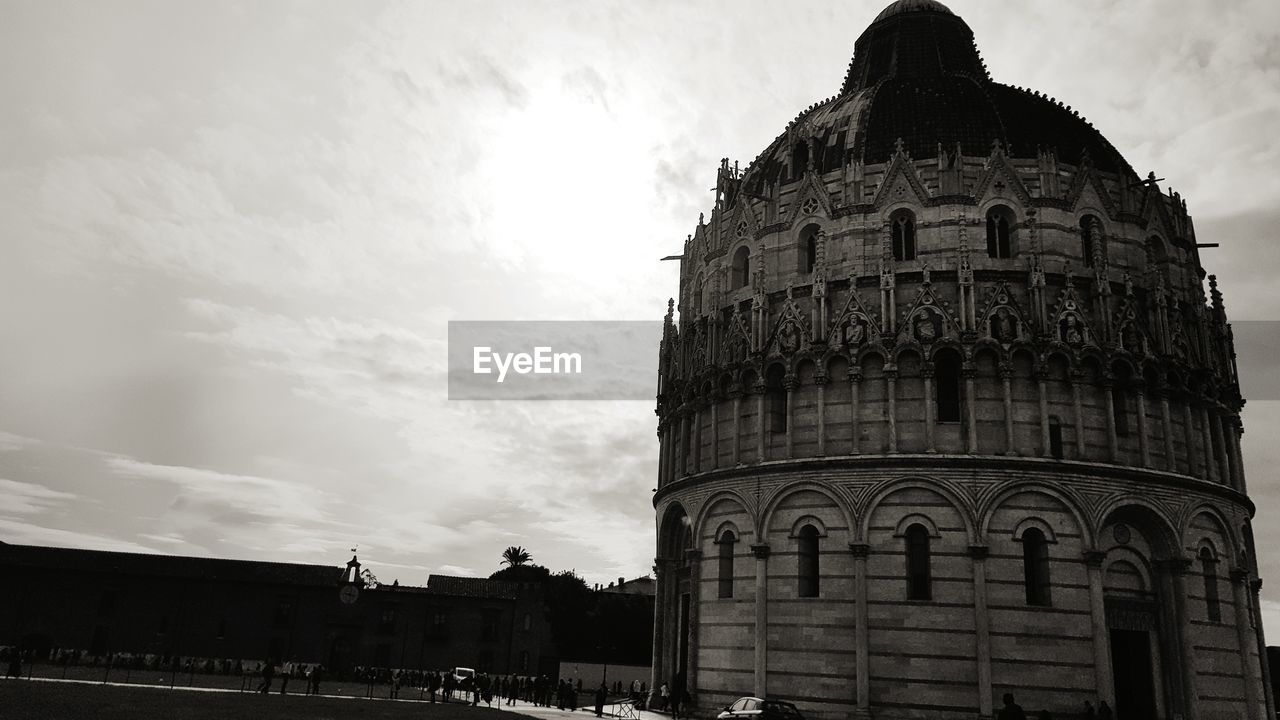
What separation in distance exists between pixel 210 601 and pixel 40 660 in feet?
34.6

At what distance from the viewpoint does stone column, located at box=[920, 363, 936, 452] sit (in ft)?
95.8

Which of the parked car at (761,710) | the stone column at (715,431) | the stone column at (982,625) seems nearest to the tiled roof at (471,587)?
the stone column at (715,431)

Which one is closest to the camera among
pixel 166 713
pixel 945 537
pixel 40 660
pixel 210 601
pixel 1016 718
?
pixel 1016 718

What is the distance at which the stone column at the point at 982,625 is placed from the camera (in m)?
26.7

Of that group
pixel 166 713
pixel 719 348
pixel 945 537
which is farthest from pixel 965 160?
pixel 166 713

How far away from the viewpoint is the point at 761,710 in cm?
2580

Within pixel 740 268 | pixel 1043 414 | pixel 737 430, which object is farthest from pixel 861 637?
pixel 740 268

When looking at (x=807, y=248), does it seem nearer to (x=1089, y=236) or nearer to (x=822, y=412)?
(x=822, y=412)

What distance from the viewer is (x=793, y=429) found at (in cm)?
3138

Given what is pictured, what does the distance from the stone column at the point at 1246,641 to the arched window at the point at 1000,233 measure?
13.0 metres

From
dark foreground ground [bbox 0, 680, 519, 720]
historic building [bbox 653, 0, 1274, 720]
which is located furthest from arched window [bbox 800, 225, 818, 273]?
dark foreground ground [bbox 0, 680, 519, 720]

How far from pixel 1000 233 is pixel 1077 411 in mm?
6832

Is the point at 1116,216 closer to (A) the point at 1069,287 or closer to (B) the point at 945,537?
(A) the point at 1069,287

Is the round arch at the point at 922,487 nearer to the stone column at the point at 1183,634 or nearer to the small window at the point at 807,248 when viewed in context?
the stone column at the point at 1183,634
